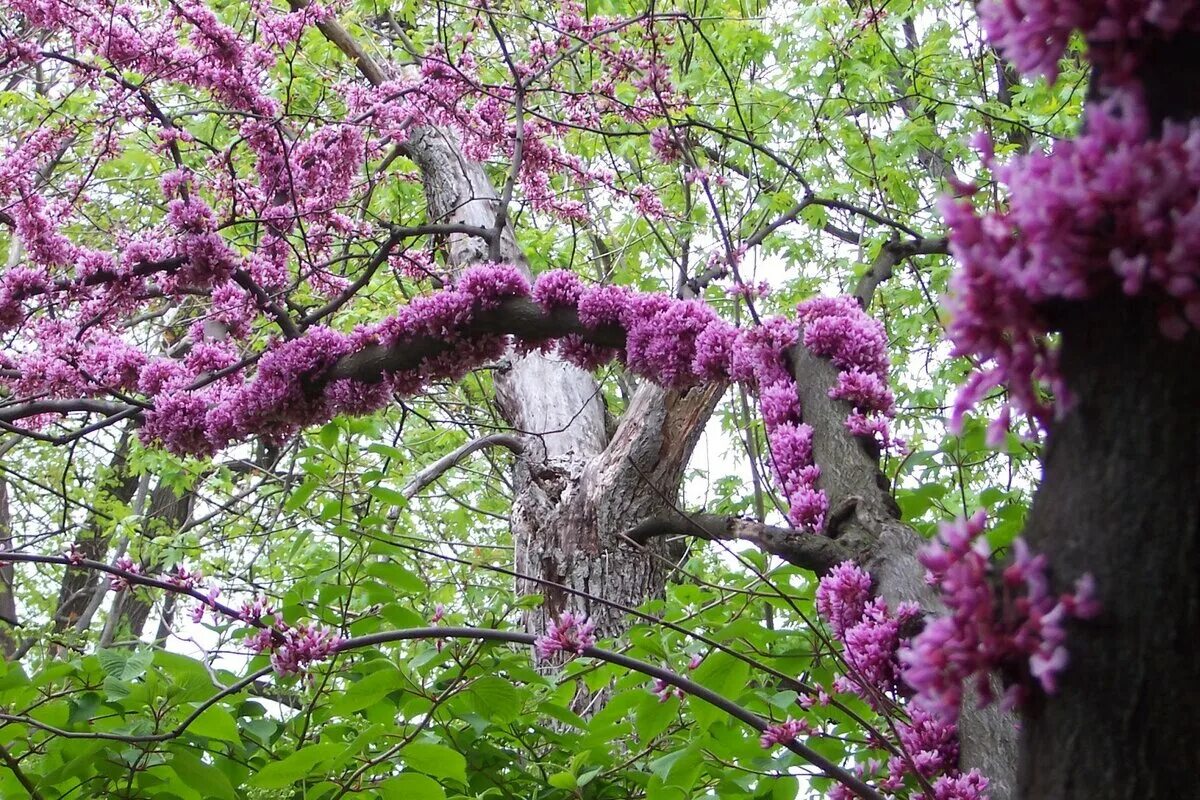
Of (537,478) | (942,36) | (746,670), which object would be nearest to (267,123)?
(537,478)

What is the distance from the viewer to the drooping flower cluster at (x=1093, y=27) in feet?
2.80

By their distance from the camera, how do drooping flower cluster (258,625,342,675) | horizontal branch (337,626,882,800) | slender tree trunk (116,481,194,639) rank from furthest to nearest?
slender tree trunk (116,481,194,639), drooping flower cluster (258,625,342,675), horizontal branch (337,626,882,800)

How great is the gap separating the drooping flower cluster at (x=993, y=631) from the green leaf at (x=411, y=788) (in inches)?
47.9

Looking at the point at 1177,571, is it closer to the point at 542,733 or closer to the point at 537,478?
the point at 542,733

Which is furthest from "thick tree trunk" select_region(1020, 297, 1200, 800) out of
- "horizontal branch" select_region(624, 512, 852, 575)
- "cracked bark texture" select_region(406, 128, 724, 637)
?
"cracked bark texture" select_region(406, 128, 724, 637)

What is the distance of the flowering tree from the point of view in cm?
89

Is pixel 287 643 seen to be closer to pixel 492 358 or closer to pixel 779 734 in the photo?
pixel 779 734

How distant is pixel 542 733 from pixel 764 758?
829 mm

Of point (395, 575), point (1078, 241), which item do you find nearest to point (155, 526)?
point (395, 575)

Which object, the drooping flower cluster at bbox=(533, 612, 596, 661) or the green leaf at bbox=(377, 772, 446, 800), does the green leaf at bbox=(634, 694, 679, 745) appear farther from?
the green leaf at bbox=(377, 772, 446, 800)

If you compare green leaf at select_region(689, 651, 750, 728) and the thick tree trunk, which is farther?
green leaf at select_region(689, 651, 750, 728)

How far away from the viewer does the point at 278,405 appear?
11.6ft

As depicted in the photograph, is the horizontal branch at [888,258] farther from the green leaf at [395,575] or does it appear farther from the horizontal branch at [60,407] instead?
the horizontal branch at [60,407]

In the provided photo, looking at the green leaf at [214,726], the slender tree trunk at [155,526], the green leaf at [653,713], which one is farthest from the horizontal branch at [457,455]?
the slender tree trunk at [155,526]
